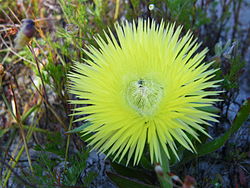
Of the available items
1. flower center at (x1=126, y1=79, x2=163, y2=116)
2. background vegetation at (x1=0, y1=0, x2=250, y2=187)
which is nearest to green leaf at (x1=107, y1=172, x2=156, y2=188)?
background vegetation at (x1=0, y1=0, x2=250, y2=187)

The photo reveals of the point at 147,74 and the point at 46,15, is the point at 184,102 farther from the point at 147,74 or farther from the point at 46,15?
the point at 46,15

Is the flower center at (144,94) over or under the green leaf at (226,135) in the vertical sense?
over

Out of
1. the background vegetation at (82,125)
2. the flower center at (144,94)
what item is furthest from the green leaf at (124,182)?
the flower center at (144,94)

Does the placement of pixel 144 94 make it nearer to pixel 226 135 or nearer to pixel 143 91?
pixel 143 91

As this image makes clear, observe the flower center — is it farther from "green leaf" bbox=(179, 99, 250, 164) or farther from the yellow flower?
"green leaf" bbox=(179, 99, 250, 164)

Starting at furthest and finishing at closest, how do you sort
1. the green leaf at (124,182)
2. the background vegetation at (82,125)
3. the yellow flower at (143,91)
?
the background vegetation at (82,125) < the green leaf at (124,182) < the yellow flower at (143,91)

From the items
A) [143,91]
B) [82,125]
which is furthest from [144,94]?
[82,125]

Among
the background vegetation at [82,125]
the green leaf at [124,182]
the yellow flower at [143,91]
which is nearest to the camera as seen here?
the yellow flower at [143,91]

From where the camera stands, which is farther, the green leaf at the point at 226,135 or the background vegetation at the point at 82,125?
the background vegetation at the point at 82,125

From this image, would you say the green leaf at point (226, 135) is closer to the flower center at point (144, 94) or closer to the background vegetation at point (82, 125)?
the background vegetation at point (82, 125)
